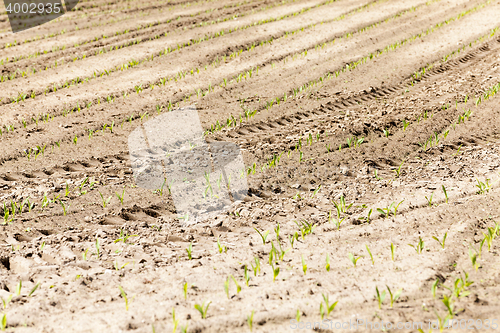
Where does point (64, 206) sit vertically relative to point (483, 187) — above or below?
above

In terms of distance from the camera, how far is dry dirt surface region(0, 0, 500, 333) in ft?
8.95

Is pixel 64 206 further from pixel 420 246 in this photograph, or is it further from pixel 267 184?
pixel 420 246

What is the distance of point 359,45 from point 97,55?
5.41m

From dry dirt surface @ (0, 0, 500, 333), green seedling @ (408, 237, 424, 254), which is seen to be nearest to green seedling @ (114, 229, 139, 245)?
dry dirt surface @ (0, 0, 500, 333)

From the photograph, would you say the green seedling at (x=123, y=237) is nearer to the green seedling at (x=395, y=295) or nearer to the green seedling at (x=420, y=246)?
the green seedling at (x=395, y=295)

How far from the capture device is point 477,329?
2447 millimetres

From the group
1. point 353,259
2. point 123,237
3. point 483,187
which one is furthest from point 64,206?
point 483,187

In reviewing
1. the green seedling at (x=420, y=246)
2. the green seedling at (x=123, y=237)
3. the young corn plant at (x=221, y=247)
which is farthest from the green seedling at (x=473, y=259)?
the green seedling at (x=123, y=237)

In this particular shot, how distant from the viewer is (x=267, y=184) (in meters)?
4.45

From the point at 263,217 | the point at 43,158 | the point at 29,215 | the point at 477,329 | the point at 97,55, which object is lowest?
the point at 477,329

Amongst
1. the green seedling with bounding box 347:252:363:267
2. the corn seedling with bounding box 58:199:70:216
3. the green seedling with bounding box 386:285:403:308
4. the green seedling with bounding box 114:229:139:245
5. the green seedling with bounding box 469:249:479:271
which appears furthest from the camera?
the corn seedling with bounding box 58:199:70:216

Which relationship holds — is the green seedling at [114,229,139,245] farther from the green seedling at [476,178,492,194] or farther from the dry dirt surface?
the green seedling at [476,178,492,194]

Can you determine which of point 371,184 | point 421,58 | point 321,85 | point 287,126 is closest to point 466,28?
point 421,58

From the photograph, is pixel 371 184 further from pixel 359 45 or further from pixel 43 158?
pixel 359 45
